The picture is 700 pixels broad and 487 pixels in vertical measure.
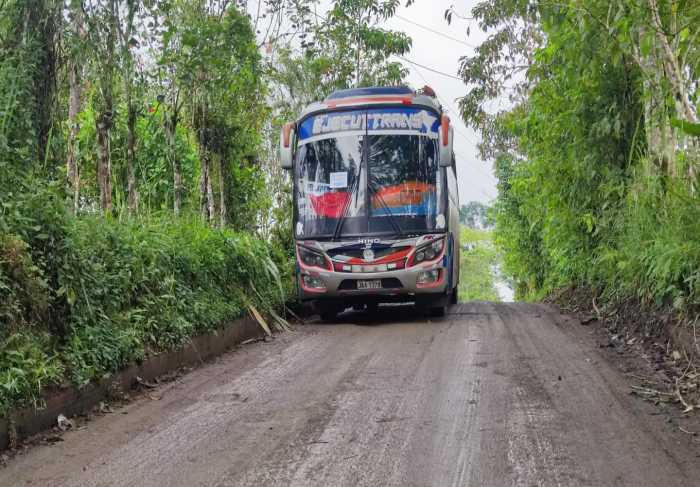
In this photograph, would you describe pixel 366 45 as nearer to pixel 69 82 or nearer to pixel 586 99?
pixel 586 99

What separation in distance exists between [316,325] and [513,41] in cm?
1326

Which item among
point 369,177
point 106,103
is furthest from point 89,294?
point 369,177

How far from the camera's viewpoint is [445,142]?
11.7 m

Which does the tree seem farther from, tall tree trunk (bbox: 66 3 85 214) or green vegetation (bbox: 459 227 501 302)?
green vegetation (bbox: 459 227 501 302)

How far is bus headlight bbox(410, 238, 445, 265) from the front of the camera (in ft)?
38.3

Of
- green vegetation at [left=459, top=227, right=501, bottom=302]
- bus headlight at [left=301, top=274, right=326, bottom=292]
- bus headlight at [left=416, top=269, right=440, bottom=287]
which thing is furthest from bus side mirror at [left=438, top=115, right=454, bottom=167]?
green vegetation at [left=459, top=227, right=501, bottom=302]

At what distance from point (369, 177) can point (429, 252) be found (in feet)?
4.95

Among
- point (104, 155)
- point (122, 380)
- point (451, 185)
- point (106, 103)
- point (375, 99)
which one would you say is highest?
point (375, 99)

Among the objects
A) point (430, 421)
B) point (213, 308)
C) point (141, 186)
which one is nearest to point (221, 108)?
point (141, 186)

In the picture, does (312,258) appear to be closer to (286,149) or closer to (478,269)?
(286,149)

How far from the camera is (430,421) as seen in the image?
18.2 ft

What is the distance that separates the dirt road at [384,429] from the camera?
442cm

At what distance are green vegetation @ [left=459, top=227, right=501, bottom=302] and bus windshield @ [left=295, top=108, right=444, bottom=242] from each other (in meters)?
54.9

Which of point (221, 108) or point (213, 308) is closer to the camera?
point (213, 308)
